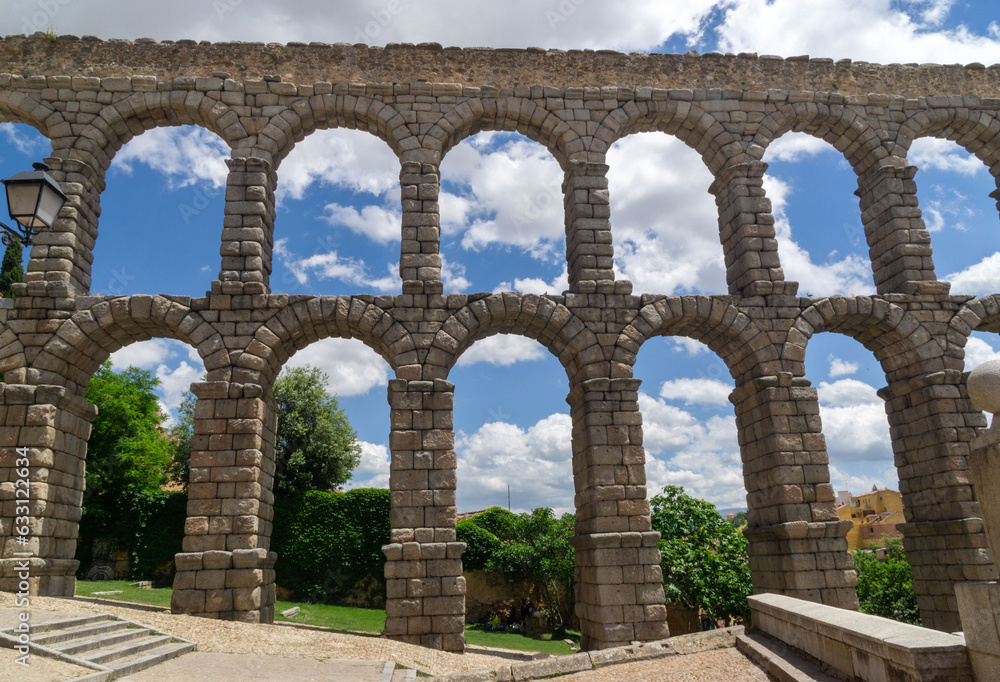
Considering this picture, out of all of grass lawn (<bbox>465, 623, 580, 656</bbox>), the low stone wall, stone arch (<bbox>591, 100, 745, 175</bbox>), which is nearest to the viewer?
the low stone wall

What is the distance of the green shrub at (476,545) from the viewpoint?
20.5m

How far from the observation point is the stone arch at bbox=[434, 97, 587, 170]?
1298cm

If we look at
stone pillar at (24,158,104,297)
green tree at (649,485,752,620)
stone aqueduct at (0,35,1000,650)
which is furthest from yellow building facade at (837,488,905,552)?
stone pillar at (24,158,104,297)

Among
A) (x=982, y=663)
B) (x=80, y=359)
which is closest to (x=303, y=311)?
(x=80, y=359)

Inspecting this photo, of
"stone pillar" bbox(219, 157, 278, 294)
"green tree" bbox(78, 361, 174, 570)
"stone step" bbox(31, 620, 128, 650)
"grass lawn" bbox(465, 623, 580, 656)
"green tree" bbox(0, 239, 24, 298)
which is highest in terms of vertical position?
"green tree" bbox(0, 239, 24, 298)

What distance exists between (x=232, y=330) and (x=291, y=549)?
9953 mm

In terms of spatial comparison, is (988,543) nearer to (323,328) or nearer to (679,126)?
(323,328)

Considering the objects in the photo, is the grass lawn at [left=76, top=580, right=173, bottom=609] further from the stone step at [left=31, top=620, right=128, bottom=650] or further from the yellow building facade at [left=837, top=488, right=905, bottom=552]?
the yellow building facade at [left=837, top=488, right=905, bottom=552]

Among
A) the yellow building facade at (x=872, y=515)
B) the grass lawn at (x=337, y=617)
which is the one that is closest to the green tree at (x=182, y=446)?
the grass lawn at (x=337, y=617)

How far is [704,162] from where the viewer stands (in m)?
13.9

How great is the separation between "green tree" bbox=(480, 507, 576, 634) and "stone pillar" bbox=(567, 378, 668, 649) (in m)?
7.99

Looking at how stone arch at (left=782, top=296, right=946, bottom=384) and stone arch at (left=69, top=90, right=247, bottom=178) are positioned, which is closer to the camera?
stone arch at (left=782, top=296, right=946, bottom=384)

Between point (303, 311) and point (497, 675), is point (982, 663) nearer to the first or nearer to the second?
point (497, 675)

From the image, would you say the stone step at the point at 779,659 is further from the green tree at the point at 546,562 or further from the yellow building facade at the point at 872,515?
the yellow building facade at the point at 872,515
